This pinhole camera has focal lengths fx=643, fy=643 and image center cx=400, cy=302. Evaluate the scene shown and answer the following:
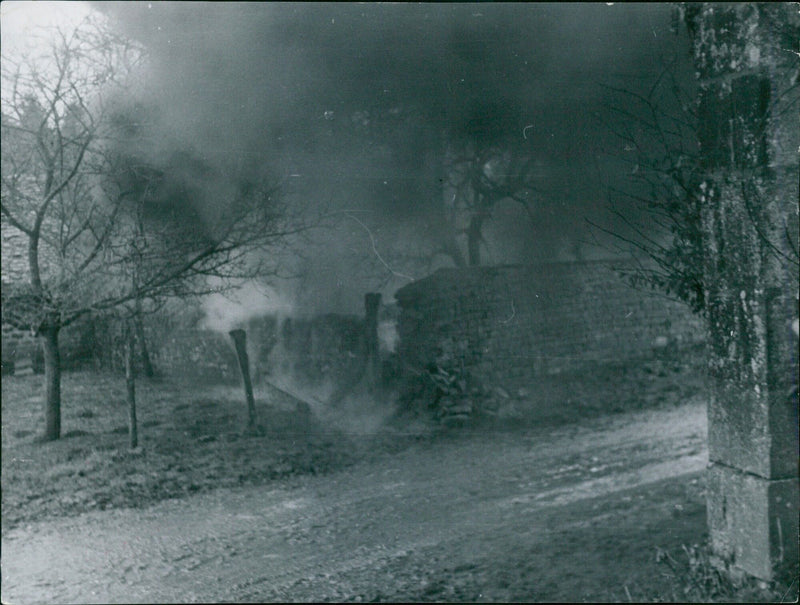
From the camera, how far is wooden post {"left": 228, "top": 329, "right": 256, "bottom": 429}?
21.5 feet

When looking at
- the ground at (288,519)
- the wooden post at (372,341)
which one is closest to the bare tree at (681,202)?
the ground at (288,519)

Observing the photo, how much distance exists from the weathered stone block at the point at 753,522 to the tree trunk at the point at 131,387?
5250mm

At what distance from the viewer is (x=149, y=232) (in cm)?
602

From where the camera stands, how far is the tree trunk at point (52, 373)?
613cm

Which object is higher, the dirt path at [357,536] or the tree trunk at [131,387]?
the tree trunk at [131,387]

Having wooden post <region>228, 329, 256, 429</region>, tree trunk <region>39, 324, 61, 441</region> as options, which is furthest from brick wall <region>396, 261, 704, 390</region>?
tree trunk <region>39, 324, 61, 441</region>

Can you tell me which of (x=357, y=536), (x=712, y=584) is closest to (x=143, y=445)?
(x=357, y=536)

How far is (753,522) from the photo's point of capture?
479 cm

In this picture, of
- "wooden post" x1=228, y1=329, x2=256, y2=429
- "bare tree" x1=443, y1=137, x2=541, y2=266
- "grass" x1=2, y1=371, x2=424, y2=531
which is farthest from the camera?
"bare tree" x1=443, y1=137, x2=541, y2=266

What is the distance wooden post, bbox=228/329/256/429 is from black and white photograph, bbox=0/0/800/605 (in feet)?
0.13

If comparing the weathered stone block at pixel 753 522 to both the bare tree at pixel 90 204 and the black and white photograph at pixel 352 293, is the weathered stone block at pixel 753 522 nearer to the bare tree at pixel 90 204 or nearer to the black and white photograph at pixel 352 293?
the black and white photograph at pixel 352 293

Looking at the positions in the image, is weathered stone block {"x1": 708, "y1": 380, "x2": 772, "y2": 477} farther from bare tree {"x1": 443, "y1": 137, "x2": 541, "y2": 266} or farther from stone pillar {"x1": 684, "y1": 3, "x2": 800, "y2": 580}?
bare tree {"x1": 443, "y1": 137, "x2": 541, "y2": 266}

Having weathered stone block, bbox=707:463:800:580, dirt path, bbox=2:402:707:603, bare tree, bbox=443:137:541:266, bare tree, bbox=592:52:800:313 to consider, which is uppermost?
bare tree, bbox=443:137:541:266

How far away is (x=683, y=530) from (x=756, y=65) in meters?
4.43
